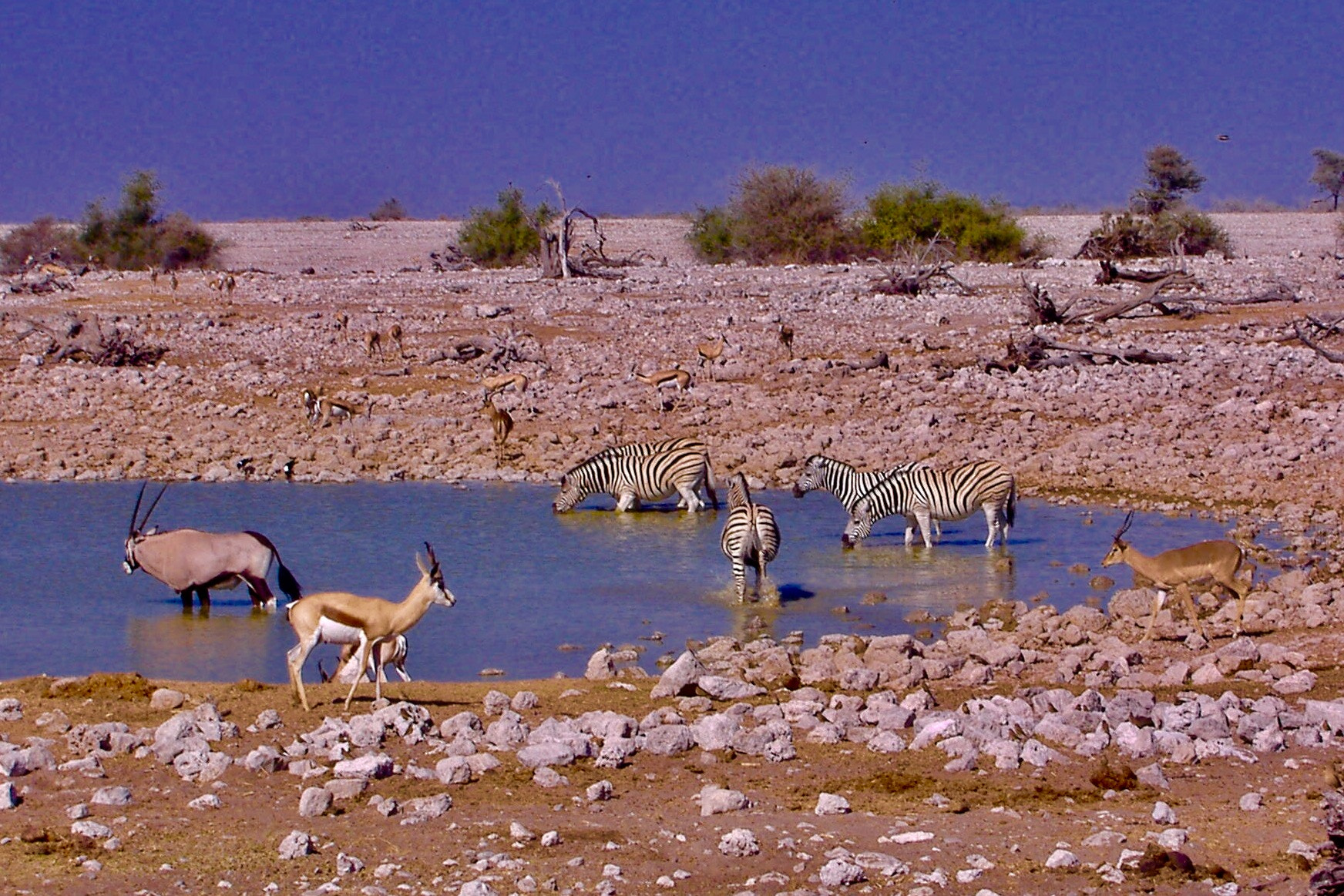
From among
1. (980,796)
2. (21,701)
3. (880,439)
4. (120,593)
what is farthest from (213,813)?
(880,439)

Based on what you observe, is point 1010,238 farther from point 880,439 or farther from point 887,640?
point 887,640

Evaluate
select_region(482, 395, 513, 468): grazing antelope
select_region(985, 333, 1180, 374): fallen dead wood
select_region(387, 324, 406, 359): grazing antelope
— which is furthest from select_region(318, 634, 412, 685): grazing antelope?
select_region(387, 324, 406, 359): grazing antelope

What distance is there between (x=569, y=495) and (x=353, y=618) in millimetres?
7903

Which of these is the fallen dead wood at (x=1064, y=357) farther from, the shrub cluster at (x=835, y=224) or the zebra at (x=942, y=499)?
the shrub cluster at (x=835, y=224)

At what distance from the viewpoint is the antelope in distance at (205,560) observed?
11.2 meters

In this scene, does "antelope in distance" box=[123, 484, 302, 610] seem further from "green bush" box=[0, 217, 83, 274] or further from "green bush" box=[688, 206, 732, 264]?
"green bush" box=[688, 206, 732, 264]

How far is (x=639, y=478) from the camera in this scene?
52.0ft

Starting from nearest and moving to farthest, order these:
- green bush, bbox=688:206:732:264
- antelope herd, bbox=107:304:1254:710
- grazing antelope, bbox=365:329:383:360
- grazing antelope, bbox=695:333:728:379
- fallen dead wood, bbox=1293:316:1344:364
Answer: antelope herd, bbox=107:304:1254:710 → fallen dead wood, bbox=1293:316:1344:364 → grazing antelope, bbox=695:333:728:379 → grazing antelope, bbox=365:329:383:360 → green bush, bbox=688:206:732:264

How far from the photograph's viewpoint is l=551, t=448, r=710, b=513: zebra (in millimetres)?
15609

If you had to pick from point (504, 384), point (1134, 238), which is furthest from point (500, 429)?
point (1134, 238)

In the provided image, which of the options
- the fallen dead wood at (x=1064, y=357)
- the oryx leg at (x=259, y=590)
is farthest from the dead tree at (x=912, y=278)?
the oryx leg at (x=259, y=590)

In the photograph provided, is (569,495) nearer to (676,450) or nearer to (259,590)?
(676,450)

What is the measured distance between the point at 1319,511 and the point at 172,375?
46.7 feet

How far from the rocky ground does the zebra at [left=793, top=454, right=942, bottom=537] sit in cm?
159
